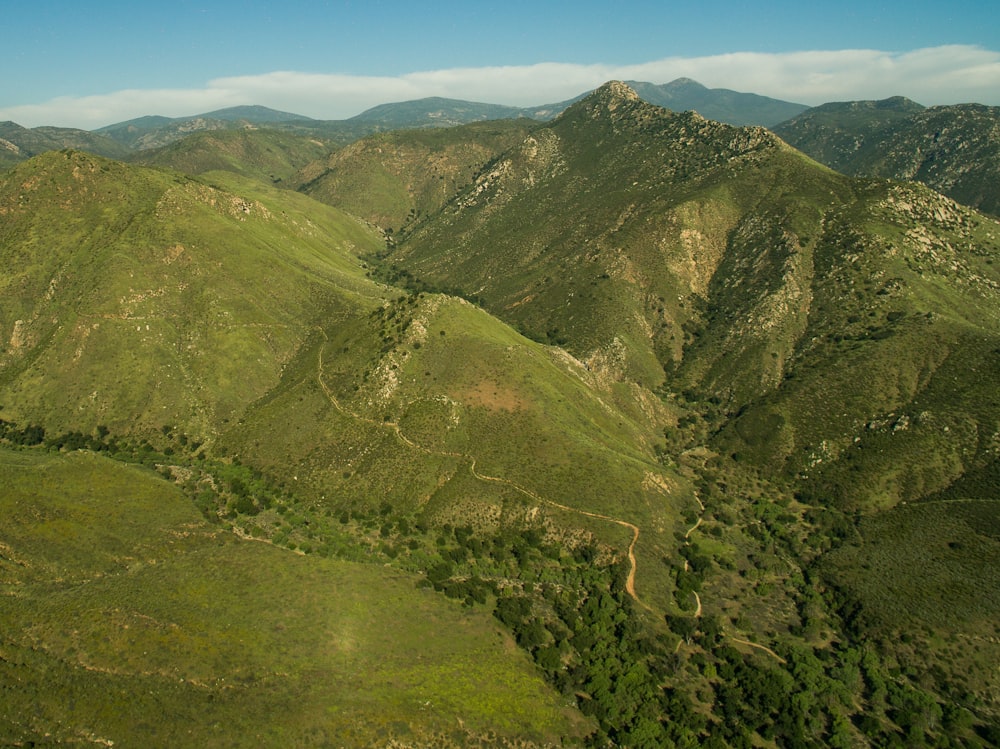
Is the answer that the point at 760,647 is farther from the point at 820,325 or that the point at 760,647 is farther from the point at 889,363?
the point at 820,325

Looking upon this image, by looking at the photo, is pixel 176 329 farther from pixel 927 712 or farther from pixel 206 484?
pixel 927 712

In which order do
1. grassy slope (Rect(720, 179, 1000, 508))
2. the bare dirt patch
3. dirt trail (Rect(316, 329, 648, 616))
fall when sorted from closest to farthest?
dirt trail (Rect(316, 329, 648, 616)) < grassy slope (Rect(720, 179, 1000, 508)) < the bare dirt patch

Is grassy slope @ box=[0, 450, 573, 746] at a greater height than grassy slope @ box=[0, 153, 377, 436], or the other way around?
grassy slope @ box=[0, 153, 377, 436]

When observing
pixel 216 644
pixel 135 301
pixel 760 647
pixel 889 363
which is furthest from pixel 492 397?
pixel 135 301

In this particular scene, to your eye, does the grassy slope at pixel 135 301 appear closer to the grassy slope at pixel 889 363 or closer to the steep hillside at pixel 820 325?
the steep hillside at pixel 820 325

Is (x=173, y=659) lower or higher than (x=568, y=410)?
lower

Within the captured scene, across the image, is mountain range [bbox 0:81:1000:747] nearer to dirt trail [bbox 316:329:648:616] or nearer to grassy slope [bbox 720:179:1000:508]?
dirt trail [bbox 316:329:648:616]

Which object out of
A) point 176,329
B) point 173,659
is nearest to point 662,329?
point 176,329

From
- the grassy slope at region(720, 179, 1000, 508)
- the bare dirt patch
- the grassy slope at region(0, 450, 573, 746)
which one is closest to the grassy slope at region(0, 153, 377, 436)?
the grassy slope at region(0, 450, 573, 746)
